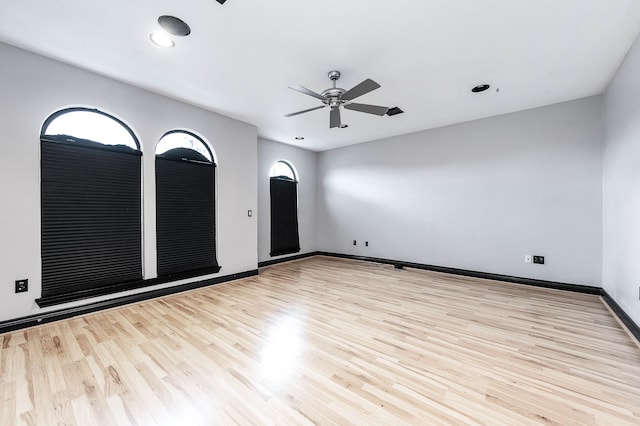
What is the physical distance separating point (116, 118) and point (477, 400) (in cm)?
467

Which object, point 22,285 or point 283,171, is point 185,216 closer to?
point 22,285

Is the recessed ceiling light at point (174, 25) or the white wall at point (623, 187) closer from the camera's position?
the recessed ceiling light at point (174, 25)

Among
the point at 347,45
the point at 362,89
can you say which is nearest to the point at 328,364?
the point at 362,89

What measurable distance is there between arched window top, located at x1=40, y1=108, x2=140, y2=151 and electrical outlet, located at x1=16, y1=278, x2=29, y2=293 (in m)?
1.53

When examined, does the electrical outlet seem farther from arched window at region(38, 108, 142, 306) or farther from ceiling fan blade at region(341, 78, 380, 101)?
ceiling fan blade at region(341, 78, 380, 101)

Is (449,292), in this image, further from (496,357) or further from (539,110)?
(539,110)

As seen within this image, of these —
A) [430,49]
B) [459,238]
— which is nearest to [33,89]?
[430,49]

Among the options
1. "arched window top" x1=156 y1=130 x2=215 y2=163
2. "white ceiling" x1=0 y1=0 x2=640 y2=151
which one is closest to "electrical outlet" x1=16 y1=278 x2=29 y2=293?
"arched window top" x1=156 y1=130 x2=215 y2=163

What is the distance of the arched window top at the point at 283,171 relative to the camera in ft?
19.7

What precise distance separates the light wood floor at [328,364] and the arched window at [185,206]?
704mm

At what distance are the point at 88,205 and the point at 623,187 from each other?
6040 millimetres

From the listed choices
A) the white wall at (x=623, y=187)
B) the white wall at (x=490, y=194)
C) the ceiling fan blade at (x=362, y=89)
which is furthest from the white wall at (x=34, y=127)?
the white wall at (x=623, y=187)

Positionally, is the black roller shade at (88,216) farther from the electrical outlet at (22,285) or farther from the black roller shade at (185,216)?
the black roller shade at (185,216)

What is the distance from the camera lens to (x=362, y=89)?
2.58 meters
